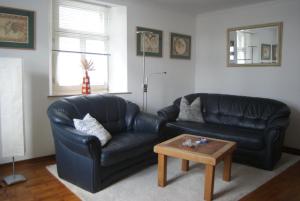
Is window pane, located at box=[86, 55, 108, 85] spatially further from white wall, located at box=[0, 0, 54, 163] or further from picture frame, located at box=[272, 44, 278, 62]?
picture frame, located at box=[272, 44, 278, 62]

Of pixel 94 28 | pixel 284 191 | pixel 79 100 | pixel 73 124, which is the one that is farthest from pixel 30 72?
pixel 284 191

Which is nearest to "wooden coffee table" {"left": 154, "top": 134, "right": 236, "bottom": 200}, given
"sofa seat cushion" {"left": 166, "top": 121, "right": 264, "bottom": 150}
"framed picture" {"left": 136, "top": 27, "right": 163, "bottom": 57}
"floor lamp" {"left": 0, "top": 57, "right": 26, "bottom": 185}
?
"sofa seat cushion" {"left": 166, "top": 121, "right": 264, "bottom": 150}

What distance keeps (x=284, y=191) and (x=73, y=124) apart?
8.02 feet

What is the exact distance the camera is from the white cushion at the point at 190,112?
440cm

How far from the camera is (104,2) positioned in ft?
13.4

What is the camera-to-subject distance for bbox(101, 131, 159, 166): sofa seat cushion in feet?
9.02

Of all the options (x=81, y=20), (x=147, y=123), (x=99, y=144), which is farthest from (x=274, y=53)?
(x=99, y=144)

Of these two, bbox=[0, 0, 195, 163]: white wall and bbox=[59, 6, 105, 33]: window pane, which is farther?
bbox=[59, 6, 105, 33]: window pane

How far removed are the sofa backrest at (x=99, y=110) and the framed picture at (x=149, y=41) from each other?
3.95 ft

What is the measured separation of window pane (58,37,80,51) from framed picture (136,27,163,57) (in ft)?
3.28

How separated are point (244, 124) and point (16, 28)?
11.6ft

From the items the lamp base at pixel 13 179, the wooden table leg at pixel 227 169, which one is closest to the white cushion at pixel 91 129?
the lamp base at pixel 13 179

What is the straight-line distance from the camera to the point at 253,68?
464 cm

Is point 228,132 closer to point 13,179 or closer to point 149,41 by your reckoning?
point 149,41
